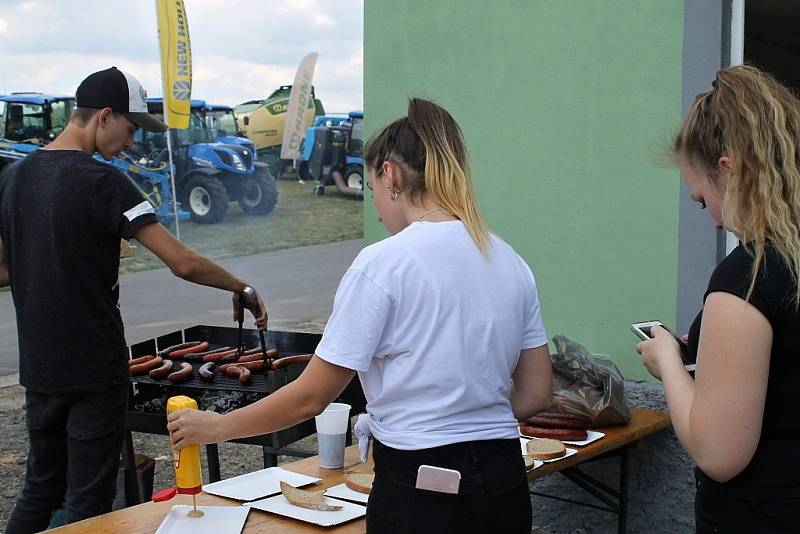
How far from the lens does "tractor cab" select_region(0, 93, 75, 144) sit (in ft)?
64.1

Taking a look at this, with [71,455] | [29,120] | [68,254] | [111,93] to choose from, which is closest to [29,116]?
[29,120]

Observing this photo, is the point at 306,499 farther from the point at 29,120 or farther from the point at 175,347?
the point at 29,120

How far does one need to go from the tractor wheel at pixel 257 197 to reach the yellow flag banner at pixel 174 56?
8388 mm

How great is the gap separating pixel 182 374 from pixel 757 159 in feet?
9.72

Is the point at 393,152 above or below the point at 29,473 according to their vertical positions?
above

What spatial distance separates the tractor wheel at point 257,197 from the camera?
22656 mm

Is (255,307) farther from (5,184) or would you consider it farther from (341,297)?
(341,297)

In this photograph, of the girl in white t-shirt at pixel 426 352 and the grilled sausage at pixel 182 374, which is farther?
the grilled sausage at pixel 182 374

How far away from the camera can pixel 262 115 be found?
1080 inches

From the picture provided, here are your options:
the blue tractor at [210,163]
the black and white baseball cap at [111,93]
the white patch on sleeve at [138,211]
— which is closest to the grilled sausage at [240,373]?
the white patch on sleeve at [138,211]

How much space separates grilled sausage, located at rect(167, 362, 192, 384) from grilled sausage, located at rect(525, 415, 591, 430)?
1.56 m

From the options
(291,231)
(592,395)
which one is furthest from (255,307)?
(291,231)

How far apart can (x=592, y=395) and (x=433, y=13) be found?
2.25 m

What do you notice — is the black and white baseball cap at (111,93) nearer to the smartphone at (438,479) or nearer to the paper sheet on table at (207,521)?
the paper sheet on table at (207,521)
